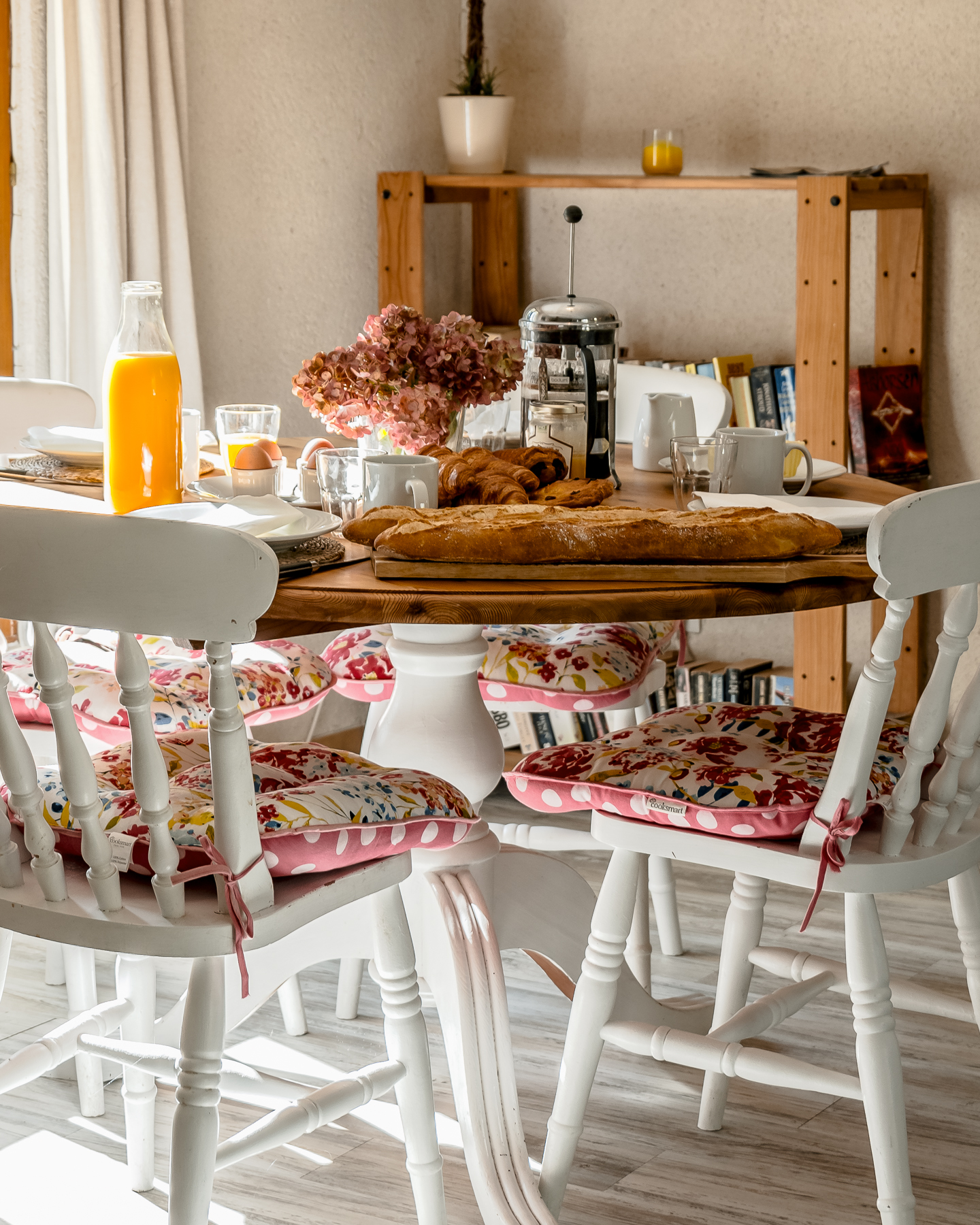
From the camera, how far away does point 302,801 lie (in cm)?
137

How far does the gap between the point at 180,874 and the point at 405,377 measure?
2.44ft

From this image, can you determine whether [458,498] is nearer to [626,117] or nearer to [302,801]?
[302,801]

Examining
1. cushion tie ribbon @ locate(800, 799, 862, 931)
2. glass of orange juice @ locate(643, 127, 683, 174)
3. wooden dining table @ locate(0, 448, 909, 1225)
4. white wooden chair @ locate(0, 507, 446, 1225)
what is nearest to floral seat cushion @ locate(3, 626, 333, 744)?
wooden dining table @ locate(0, 448, 909, 1225)

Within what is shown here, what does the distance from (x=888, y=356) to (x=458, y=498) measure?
5.38 ft

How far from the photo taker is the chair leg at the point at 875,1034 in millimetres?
1481

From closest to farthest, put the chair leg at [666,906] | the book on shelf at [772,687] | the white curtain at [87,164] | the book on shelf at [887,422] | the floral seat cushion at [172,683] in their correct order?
the floral seat cushion at [172,683], the chair leg at [666,906], the white curtain at [87,164], the book on shelf at [887,422], the book on shelf at [772,687]

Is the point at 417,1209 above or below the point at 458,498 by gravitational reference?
below

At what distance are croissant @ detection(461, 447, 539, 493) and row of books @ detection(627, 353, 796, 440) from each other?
1.36 metres

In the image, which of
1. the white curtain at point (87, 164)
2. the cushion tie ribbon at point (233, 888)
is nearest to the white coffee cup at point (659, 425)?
the cushion tie ribbon at point (233, 888)

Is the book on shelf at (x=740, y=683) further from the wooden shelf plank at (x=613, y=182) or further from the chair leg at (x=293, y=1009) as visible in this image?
the chair leg at (x=293, y=1009)

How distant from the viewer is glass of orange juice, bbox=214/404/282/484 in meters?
1.81

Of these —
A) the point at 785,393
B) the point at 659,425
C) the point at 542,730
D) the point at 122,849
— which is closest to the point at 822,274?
the point at 785,393

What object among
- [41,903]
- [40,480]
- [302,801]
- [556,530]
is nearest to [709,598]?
[556,530]

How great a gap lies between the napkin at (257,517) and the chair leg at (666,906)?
1119mm
